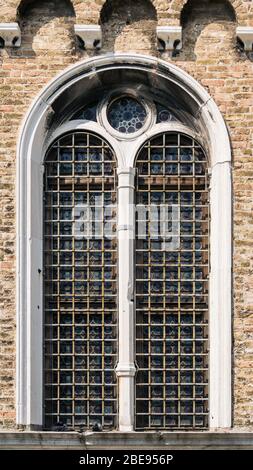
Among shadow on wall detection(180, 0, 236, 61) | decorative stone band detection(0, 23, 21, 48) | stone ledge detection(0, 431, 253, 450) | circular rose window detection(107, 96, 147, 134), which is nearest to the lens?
stone ledge detection(0, 431, 253, 450)

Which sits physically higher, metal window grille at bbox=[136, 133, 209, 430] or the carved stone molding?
the carved stone molding

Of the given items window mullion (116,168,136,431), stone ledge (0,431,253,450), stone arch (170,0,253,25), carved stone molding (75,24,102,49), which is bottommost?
stone ledge (0,431,253,450)

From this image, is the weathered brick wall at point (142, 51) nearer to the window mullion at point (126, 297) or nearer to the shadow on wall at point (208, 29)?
the shadow on wall at point (208, 29)

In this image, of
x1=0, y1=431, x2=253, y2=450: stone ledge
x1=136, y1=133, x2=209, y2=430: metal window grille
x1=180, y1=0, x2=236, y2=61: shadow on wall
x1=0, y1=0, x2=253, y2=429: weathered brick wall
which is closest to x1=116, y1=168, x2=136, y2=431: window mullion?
x1=136, y1=133, x2=209, y2=430: metal window grille

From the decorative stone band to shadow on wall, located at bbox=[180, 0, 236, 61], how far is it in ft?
6.40

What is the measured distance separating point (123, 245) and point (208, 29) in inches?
109

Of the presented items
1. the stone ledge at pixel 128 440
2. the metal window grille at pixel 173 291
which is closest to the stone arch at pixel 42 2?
the metal window grille at pixel 173 291

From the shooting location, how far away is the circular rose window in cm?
2030

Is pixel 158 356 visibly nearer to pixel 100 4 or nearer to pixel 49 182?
pixel 49 182

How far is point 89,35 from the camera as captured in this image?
65.7 feet

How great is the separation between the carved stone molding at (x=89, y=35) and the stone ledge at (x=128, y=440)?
4.66 metres

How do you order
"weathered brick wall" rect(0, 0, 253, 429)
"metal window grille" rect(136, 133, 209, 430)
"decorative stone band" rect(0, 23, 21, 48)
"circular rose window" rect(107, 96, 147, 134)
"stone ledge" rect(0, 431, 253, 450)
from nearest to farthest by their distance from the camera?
"stone ledge" rect(0, 431, 253, 450)
"weathered brick wall" rect(0, 0, 253, 429)
"metal window grille" rect(136, 133, 209, 430)
"decorative stone band" rect(0, 23, 21, 48)
"circular rose window" rect(107, 96, 147, 134)

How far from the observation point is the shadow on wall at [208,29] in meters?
20.1

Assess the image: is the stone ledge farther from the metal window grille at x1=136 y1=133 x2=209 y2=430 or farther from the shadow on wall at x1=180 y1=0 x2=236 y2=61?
the shadow on wall at x1=180 y1=0 x2=236 y2=61
